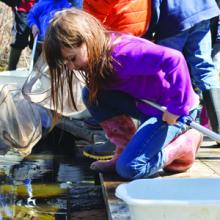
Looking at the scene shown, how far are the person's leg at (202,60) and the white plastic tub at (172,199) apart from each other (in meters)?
1.53

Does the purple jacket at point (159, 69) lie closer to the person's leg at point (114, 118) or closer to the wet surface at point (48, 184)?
the person's leg at point (114, 118)

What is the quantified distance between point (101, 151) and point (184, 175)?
25.4 inches

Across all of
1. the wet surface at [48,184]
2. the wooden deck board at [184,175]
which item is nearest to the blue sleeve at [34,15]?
the wet surface at [48,184]

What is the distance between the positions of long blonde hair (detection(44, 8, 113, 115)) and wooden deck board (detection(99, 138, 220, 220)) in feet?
1.84

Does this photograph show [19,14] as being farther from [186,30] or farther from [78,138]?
[186,30]

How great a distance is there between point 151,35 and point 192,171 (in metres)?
0.94

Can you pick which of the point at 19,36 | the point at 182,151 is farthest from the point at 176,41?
the point at 19,36

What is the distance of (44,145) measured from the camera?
218 inches

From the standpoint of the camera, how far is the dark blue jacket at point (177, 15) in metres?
3.86

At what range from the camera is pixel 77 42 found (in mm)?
3021

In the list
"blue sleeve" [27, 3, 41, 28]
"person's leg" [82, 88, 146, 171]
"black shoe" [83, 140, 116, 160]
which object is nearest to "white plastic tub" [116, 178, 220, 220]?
"person's leg" [82, 88, 146, 171]

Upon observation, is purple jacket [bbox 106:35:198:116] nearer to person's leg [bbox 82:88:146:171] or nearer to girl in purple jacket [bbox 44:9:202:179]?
girl in purple jacket [bbox 44:9:202:179]

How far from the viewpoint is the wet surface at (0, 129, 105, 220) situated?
3.63m

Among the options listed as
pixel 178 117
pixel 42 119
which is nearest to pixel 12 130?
pixel 42 119
